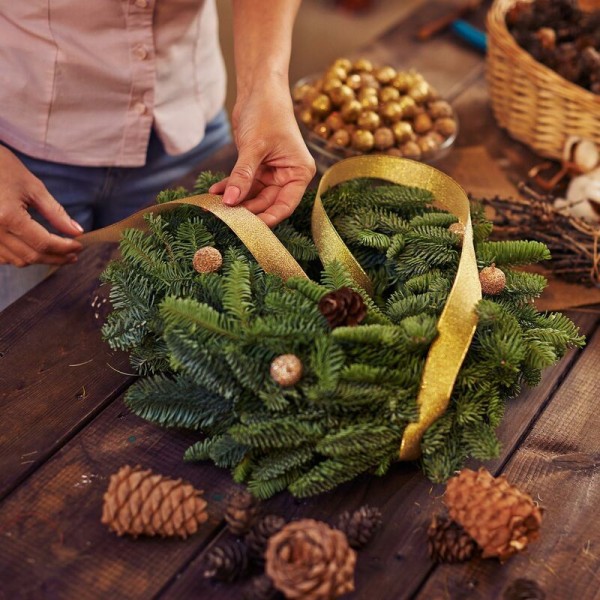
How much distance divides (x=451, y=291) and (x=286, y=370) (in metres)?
0.21

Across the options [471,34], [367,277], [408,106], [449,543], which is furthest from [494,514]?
[471,34]

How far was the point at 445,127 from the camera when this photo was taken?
1.36 m

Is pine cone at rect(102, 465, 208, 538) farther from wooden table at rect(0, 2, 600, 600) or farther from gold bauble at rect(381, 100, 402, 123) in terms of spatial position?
gold bauble at rect(381, 100, 402, 123)

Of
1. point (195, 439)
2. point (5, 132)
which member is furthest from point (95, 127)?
point (195, 439)

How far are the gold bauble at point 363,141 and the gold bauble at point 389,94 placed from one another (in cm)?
9

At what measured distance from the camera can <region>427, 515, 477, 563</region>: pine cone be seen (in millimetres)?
769

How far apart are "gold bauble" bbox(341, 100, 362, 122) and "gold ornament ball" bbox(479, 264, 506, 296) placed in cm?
49

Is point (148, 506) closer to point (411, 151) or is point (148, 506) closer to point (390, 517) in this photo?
point (390, 517)

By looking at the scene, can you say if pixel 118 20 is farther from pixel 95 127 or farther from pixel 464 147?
pixel 464 147

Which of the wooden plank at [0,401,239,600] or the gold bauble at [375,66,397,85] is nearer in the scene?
the wooden plank at [0,401,239,600]

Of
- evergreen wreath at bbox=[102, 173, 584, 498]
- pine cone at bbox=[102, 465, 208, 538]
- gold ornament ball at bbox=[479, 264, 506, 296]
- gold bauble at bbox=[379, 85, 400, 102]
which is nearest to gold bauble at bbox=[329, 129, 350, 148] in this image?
gold bauble at bbox=[379, 85, 400, 102]

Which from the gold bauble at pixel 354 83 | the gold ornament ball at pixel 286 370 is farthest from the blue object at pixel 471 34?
the gold ornament ball at pixel 286 370

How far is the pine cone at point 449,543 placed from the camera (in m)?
0.77

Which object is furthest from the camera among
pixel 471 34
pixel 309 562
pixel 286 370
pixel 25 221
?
pixel 471 34
